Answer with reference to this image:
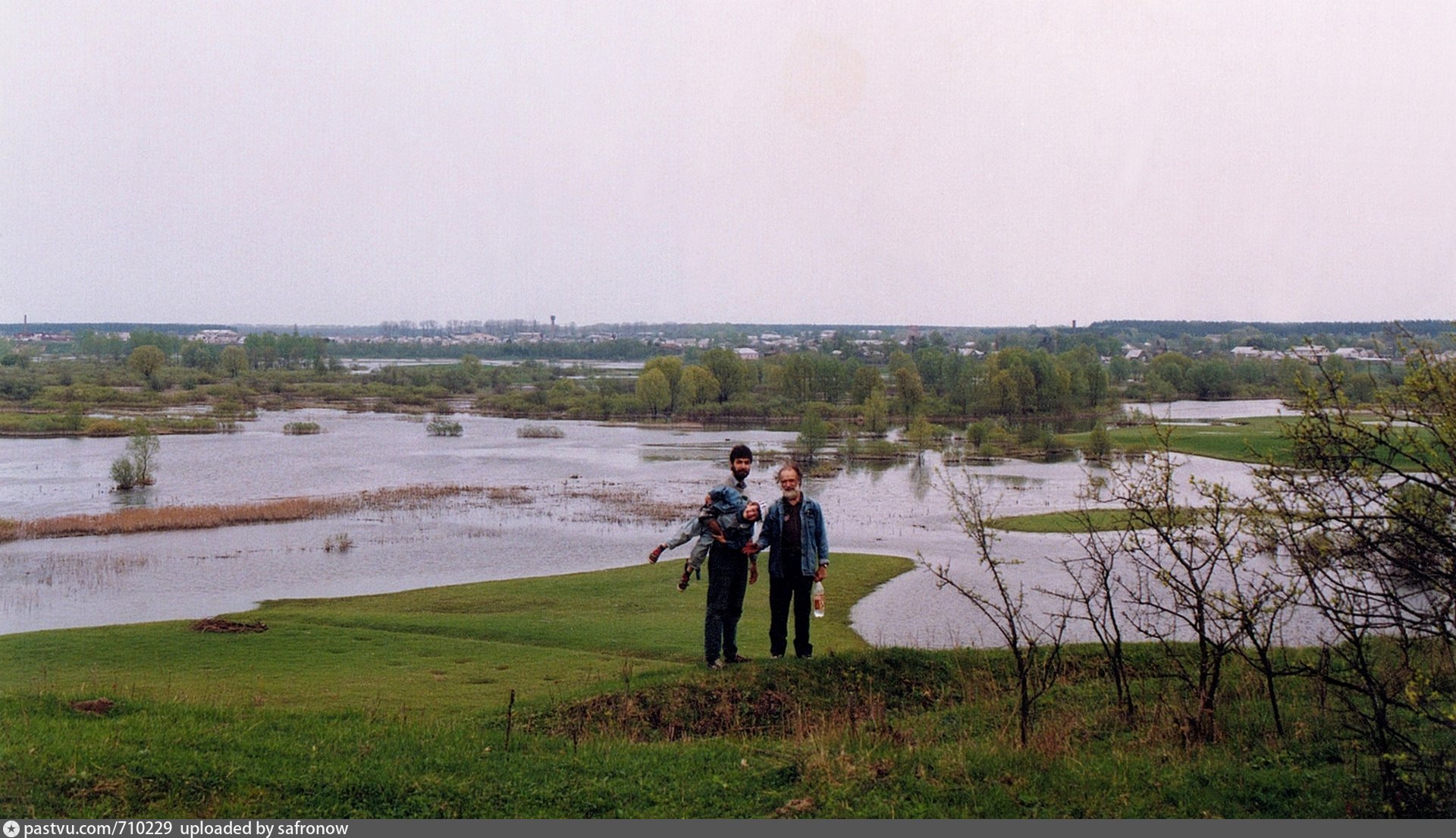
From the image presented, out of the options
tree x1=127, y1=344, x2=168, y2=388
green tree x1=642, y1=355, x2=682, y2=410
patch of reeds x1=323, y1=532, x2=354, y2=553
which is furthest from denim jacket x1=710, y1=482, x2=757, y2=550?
tree x1=127, y1=344, x2=168, y2=388

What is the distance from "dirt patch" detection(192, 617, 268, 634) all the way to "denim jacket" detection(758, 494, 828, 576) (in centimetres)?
1137

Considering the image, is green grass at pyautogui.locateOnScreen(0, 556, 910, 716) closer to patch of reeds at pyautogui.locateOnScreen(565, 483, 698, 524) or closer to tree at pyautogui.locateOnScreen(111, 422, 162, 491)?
patch of reeds at pyautogui.locateOnScreen(565, 483, 698, 524)

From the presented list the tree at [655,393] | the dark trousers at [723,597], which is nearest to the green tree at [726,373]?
the tree at [655,393]

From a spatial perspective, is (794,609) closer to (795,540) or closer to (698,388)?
(795,540)

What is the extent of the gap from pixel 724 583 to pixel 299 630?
1064cm

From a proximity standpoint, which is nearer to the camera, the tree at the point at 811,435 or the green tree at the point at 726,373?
the tree at the point at 811,435

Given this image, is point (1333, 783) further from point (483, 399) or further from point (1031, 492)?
point (483, 399)

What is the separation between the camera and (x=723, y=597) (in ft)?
36.2

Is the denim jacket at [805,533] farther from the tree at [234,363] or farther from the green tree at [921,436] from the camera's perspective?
the tree at [234,363]

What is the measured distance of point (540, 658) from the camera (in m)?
15.9

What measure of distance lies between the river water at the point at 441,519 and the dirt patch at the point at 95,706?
767 cm

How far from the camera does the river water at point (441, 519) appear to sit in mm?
25109

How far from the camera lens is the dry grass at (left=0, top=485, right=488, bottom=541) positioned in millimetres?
34844

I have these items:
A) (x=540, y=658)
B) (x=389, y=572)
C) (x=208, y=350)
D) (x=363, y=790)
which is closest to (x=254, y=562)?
(x=389, y=572)
